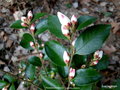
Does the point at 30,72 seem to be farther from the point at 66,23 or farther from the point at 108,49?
the point at 108,49

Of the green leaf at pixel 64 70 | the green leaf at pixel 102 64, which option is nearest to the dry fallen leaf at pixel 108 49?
the green leaf at pixel 102 64

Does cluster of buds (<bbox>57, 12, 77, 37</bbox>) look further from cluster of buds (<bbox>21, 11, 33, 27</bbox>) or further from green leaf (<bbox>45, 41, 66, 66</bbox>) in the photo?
cluster of buds (<bbox>21, 11, 33, 27</bbox>)

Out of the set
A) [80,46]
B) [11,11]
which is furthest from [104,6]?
[80,46]

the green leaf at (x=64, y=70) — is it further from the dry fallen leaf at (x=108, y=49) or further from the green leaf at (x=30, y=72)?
the dry fallen leaf at (x=108, y=49)

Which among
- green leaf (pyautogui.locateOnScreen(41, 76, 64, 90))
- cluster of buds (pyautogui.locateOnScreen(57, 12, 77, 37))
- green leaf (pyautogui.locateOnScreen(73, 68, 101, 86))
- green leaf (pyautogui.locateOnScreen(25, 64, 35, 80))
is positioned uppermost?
cluster of buds (pyautogui.locateOnScreen(57, 12, 77, 37))

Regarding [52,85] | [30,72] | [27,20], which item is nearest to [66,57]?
[52,85]

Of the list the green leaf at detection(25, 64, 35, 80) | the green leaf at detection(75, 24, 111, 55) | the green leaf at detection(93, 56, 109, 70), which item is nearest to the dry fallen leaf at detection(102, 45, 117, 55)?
the green leaf at detection(93, 56, 109, 70)
